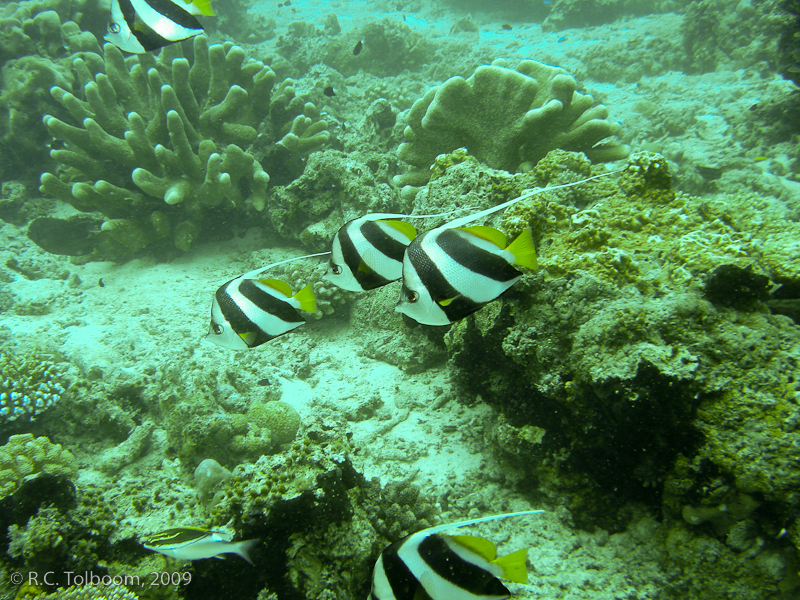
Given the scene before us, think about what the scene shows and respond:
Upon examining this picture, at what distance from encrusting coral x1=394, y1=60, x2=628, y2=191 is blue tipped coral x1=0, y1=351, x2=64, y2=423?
170 inches

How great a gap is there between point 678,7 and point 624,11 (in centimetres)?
194

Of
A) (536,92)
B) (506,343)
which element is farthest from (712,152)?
(506,343)

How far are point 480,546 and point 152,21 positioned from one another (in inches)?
113

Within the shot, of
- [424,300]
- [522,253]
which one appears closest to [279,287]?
[424,300]

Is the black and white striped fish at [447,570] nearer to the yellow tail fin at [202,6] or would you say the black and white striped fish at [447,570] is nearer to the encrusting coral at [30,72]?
the yellow tail fin at [202,6]

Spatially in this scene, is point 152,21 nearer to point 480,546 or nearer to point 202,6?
point 202,6

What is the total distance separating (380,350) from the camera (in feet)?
13.3

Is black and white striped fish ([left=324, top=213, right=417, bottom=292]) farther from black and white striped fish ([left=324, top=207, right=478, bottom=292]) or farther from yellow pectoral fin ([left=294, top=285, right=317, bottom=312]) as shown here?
yellow pectoral fin ([left=294, top=285, right=317, bottom=312])

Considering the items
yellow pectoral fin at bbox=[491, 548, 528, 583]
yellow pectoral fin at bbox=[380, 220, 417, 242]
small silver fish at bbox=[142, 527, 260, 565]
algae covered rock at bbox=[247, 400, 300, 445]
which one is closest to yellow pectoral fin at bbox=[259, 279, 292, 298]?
yellow pectoral fin at bbox=[380, 220, 417, 242]

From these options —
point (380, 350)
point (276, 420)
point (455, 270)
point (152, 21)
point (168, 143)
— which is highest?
point (152, 21)

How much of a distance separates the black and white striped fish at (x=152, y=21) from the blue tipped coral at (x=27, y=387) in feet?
10.9

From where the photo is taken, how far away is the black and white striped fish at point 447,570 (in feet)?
4.33

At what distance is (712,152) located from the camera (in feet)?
23.1

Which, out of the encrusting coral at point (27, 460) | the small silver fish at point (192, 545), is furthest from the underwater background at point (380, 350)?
the small silver fish at point (192, 545)
